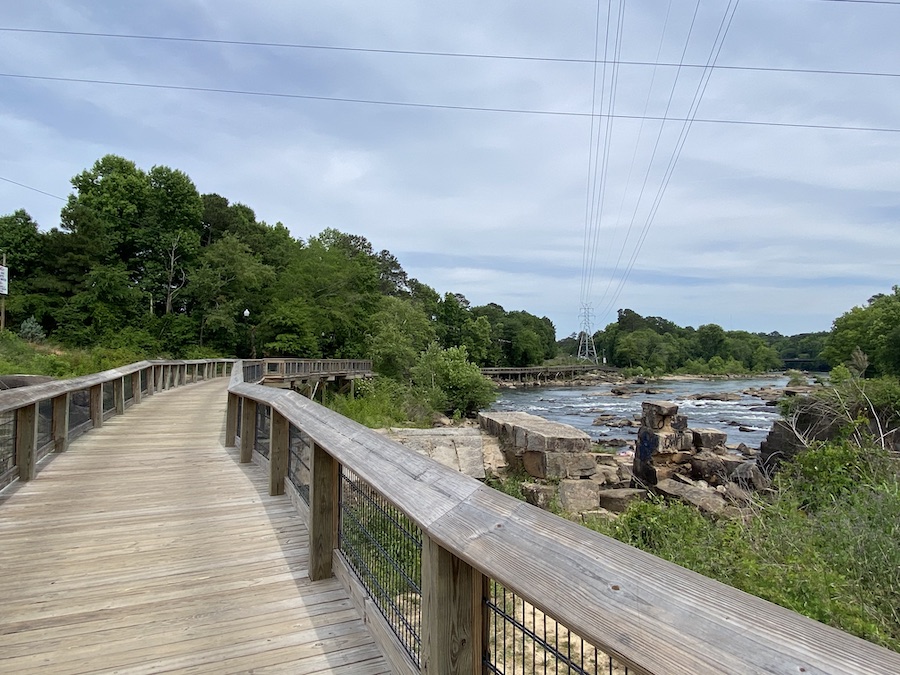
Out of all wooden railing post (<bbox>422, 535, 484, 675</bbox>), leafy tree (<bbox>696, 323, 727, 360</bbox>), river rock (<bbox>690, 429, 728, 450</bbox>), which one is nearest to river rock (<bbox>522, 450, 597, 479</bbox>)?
river rock (<bbox>690, 429, 728, 450</bbox>)

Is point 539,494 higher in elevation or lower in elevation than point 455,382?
lower

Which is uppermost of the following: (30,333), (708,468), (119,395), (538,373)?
(30,333)

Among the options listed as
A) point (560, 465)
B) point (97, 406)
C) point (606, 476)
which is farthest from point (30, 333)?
point (606, 476)

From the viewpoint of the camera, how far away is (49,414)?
651cm

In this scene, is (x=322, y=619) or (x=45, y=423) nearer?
(x=322, y=619)

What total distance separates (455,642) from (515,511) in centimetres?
56

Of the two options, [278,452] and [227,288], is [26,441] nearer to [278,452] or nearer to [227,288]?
[278,452]

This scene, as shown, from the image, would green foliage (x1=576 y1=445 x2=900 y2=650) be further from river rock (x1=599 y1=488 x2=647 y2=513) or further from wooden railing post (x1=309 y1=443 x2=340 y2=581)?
river rock (x1=599 y1=488 x2=647 y2=513)

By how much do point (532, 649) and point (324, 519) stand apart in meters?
1.45

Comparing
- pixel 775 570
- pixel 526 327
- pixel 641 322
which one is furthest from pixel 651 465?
pixel 641 322

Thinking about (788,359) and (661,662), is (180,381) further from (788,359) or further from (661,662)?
(788,359)

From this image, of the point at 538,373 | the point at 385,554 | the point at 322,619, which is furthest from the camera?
the point at 538,373

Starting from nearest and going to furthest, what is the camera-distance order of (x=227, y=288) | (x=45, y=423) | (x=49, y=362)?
1. (x=45, y=423)
2. (x=49, y=362)
3. (x=227, y=288)

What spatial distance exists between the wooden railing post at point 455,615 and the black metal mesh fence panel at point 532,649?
0.16 feet
